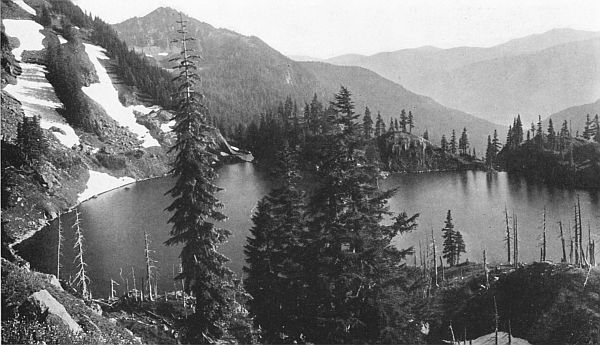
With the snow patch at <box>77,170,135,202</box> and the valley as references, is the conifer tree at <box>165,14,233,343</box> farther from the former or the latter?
the snow patch at <box>77,170,135,202</box>

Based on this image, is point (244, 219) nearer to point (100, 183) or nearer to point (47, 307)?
point (47, 307)

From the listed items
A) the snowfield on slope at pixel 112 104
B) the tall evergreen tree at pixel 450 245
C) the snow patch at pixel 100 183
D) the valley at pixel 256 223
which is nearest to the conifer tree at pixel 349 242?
the valley at pixel 256 223

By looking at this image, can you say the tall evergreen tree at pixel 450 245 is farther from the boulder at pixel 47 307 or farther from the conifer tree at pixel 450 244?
the boulder at pixel 47 307

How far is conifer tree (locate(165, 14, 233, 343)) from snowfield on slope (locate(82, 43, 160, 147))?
412 feet

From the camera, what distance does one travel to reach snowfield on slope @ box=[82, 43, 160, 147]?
473 ft

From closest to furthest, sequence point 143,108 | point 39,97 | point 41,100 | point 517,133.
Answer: point 41,100, point 39,97, point 143,108, point 517,133

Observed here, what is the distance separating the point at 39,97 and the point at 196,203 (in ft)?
399

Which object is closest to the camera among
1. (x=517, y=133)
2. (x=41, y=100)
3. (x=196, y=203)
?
(x=196, y=203)

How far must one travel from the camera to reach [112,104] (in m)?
150

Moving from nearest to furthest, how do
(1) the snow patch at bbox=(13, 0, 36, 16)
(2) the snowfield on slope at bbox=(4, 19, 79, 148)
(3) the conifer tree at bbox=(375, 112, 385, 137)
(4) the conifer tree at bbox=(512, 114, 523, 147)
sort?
(2) the snowfield on slope at bbox=(4, 19, 79, 148) < (1) the snow patch at bbox=(13, 0, 36, 16) < (4) the conifer tree at bbox=(512, 114, 523, 147) < (3) the conifer tree at bbox=(375, 112, 385, 137)

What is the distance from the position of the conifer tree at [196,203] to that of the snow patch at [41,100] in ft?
353

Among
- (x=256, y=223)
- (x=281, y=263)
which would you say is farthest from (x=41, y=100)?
(x=281, y=263)

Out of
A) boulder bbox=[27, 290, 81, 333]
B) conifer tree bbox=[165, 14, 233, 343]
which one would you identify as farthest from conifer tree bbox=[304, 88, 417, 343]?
boulder bbox=[27, 290, 81, 333]

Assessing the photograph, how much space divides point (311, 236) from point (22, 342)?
42.2 feet
